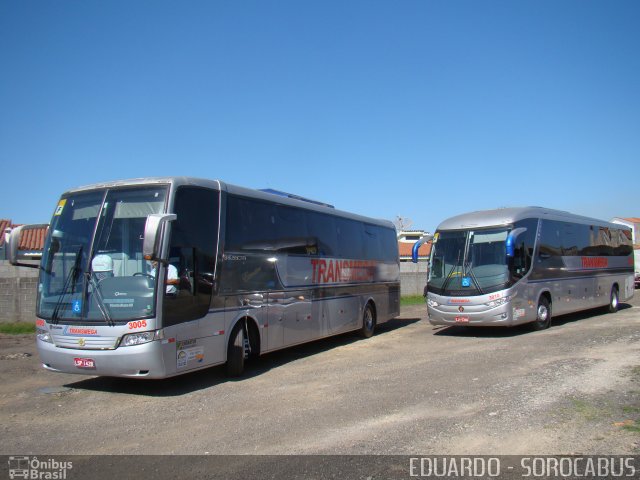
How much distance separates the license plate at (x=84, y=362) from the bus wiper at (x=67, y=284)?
2.33 feet

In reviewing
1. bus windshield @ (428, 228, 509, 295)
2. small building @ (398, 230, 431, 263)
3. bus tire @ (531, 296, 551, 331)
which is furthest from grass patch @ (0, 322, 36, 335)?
small building @ (398, 230, 431, 263)

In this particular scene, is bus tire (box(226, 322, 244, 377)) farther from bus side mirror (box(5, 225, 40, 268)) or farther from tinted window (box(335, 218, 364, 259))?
tinted window (box(335, 218, 364, 259))

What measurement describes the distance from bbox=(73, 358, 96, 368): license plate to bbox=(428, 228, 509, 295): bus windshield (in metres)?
9.10

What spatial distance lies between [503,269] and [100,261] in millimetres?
9561

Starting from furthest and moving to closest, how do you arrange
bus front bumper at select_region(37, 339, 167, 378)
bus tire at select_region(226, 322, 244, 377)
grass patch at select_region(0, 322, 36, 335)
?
grass patch at select_region(0, 322, 36, 335)
bus tire at select_region(226, 322, 244, 377)
bus front bumper at select_region(37, 339, 167, 378)

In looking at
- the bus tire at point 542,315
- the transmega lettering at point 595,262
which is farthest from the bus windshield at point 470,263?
the transmega lettering at point 595,262

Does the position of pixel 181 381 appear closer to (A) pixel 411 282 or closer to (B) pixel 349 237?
(B) pixel 349 237

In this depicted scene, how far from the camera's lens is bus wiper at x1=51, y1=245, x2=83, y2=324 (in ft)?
27.6

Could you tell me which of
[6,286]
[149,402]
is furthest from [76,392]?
[6,286]

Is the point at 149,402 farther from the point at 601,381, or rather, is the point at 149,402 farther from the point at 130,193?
the point at 601,381

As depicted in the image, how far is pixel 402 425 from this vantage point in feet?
21.4

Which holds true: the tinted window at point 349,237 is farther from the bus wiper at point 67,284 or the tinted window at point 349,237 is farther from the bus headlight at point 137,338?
the bus wiper at point 67,284

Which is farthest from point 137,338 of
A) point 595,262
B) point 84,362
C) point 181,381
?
point 595,262

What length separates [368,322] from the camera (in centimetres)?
1571
